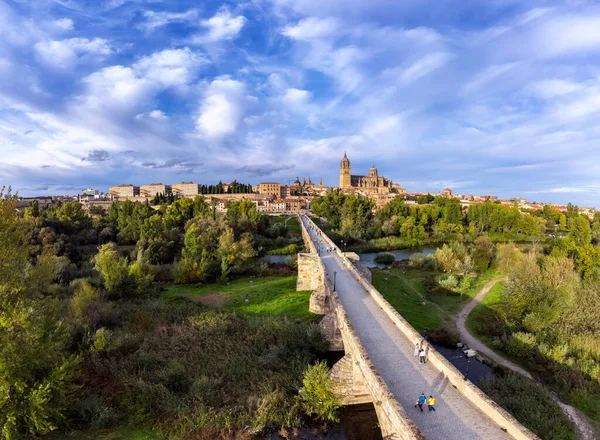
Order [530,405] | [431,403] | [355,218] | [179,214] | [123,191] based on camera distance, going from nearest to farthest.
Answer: [431,403] → [530,405] → [179,214] → [355,218] → [123,191]

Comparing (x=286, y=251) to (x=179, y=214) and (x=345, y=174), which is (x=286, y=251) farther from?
(x=345, y=174)

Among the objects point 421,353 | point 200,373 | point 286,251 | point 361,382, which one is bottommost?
point 200,373

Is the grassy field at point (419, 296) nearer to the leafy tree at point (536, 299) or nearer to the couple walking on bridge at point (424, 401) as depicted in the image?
the leafy tree at point (536, 299)

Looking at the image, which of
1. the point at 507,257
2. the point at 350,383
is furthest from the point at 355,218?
the point at 350,383

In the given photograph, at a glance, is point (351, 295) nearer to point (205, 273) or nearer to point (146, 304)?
point (146, 304)

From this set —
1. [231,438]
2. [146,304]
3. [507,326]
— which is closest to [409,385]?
[231,438]

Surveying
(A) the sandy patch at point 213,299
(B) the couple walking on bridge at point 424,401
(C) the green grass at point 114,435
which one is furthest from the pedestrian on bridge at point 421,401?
(A) the sandy patch at point 213,299
